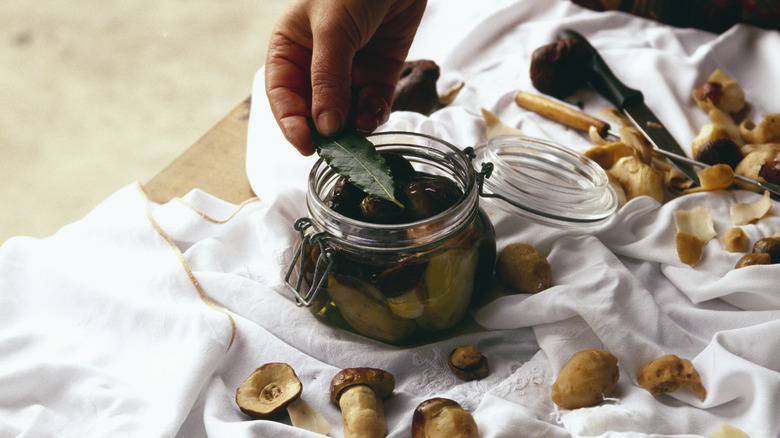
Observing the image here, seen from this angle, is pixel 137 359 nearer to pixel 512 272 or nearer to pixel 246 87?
pixel 512 272

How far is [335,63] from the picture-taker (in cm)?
73

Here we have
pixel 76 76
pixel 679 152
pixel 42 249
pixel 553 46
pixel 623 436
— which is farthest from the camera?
pixel 76 76

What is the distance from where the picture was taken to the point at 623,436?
60 cm

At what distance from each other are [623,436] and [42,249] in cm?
65

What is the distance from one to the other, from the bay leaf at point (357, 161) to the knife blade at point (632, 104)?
44 centimetres

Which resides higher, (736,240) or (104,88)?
(736,240)

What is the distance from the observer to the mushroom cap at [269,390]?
0.65 m

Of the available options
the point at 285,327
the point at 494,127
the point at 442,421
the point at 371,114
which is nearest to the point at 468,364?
the point at 442,421

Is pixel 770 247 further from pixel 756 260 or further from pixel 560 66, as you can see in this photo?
pixel 560 66

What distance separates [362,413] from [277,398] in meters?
0.09

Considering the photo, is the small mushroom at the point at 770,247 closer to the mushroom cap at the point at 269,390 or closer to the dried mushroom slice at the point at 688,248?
the dried mushroom slice at the point at 688,248

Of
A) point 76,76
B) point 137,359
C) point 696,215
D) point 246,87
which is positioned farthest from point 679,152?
point 76,76

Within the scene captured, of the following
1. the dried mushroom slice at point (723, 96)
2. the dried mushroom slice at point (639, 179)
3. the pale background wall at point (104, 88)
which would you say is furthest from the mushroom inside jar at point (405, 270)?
the pale background wall at point (104, 88)

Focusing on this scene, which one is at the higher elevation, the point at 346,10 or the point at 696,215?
the point at 346,10
